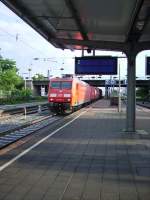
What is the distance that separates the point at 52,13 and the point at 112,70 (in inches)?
307

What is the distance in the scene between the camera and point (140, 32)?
17.0m

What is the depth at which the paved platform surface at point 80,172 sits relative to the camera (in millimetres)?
8227

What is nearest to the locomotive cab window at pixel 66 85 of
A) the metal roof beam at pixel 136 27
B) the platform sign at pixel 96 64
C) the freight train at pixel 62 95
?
the freight train at pixel 62 95

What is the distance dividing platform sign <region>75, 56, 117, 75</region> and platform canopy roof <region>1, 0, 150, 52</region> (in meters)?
0.78

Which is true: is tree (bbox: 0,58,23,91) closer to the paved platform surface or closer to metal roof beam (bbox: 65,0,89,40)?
metal roof beam (bbox: 65,0,89,40)

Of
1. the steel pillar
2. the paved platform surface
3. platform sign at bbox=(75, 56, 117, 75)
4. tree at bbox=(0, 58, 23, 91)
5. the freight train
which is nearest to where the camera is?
the paved platform surface

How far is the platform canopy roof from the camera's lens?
12605mm

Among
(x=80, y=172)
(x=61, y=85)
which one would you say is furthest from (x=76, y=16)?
(x=61, y=85)

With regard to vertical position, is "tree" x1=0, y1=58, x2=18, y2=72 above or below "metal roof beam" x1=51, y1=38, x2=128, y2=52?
above

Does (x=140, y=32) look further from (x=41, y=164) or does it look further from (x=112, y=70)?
(x=41, y=164)

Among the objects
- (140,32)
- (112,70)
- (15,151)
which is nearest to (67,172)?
(15,151)

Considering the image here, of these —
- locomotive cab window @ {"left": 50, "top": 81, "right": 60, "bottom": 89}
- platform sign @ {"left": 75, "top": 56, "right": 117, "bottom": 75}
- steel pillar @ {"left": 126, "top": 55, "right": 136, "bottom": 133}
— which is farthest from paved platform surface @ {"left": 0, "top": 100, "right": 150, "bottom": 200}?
locomotive cab window @ {"left": 50, "top": 81, "right": 60, "bottom": 89}

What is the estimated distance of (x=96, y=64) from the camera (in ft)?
68.9

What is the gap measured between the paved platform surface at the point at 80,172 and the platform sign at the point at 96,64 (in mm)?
5573
